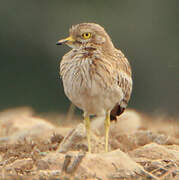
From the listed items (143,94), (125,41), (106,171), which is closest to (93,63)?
(106,171)

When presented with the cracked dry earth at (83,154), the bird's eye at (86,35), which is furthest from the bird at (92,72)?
the cracked dry earth at (83,154)

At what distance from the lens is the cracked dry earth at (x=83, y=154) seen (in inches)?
179

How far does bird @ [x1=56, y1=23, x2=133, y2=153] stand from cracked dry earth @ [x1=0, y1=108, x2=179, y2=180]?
48cm

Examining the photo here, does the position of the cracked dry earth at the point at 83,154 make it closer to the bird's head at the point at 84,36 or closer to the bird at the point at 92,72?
the bird at the point at 92,72

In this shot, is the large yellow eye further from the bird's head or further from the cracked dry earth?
the cracked dry earth

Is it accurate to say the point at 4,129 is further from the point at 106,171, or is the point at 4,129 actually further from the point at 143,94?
the point at 143,94

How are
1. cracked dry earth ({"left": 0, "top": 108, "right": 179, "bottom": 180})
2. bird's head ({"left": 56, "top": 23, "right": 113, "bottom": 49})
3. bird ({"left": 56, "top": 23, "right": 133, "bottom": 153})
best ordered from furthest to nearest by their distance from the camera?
1. bird's head ({"left": 56, "top": 23, "right": 113, "bottom": 49})
2. bird ({"left": 56, "top": 23, "right": 133, "bottom": 153})
3. cracked dry earth ({"left": 0, "top": 108, "right": 179, "bottom": 180})

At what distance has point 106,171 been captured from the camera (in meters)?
4.70

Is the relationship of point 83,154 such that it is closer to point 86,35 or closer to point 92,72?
point 92,72

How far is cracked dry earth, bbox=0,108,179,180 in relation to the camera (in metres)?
4.55

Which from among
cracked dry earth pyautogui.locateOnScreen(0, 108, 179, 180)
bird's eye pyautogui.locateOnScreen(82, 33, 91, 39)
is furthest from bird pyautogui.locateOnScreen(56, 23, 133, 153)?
cracked dry earth pyautogui.locateOnScreen(0, 108, 179, 180)

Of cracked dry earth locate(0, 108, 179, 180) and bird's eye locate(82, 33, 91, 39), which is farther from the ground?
bird's eye locate(82, 33, 91, 39)

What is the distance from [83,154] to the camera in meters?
4.27

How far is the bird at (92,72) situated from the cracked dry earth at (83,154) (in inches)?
19.0
